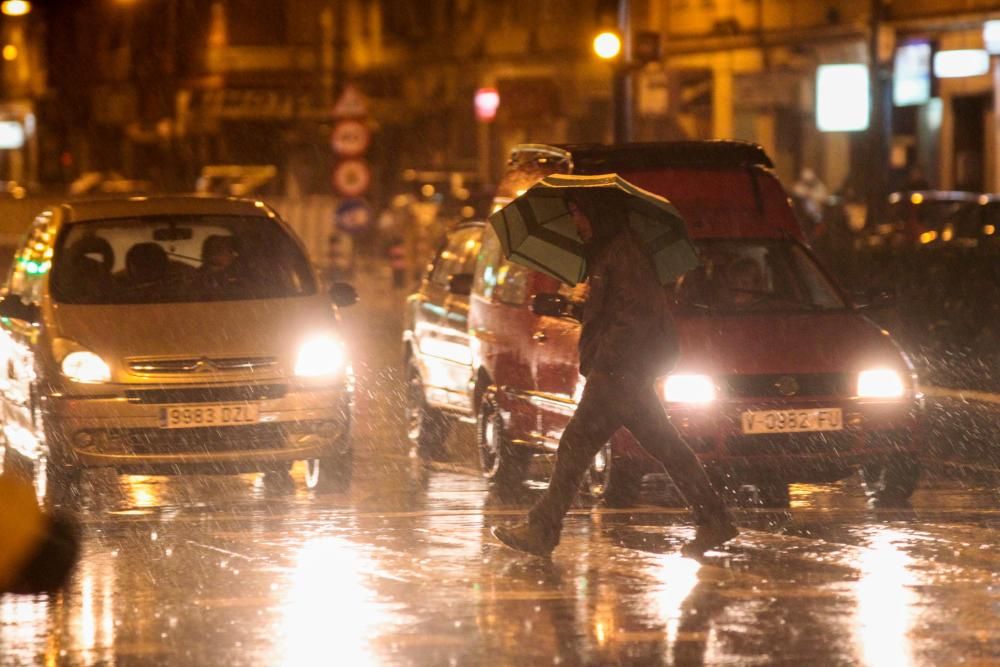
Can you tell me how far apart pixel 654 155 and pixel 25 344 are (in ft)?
12.2

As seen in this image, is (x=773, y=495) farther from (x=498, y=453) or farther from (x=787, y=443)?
(x=498, y=453)

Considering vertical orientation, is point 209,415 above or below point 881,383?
below

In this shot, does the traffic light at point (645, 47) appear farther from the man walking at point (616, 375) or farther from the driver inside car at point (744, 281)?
the man walking at point (616, 375)

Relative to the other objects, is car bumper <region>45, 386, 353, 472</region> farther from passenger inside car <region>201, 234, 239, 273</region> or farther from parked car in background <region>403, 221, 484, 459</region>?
parked car in background <region>403, 221, 484, 459</region>

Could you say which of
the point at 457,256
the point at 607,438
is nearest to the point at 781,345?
the point at 607,438

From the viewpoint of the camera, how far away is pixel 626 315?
966cm

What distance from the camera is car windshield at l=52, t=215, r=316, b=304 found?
12414 millimetres

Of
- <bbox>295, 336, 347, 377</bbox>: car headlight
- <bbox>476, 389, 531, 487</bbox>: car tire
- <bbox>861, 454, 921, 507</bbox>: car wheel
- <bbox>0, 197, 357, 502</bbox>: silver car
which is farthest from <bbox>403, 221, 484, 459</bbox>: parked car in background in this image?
<bbox>861, 454, 921, 507</bbox>: car wheel

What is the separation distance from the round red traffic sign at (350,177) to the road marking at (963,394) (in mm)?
11883

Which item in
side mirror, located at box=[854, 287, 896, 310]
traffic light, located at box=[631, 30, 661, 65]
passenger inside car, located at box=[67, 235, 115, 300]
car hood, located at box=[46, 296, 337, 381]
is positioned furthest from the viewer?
traffic light, located at box=[631, 30, 661, 65]

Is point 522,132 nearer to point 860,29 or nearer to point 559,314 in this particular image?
point 860,29

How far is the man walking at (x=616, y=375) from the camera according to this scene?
9664mm

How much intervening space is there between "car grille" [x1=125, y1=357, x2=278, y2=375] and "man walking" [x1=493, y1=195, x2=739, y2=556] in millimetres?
2461

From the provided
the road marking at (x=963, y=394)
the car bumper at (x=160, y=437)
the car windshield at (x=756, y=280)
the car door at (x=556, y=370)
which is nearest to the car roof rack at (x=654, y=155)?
the car windshield at (x=756, y=280)
